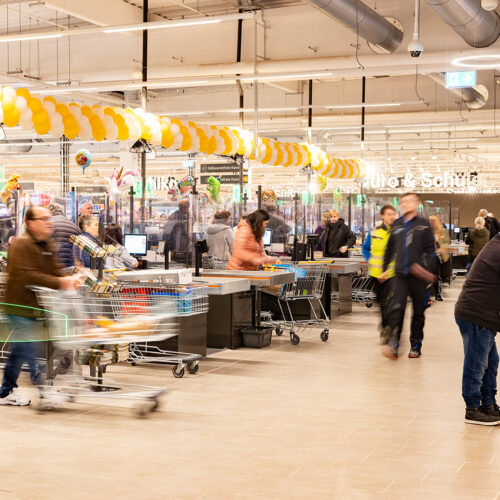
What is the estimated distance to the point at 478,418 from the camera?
598 cm

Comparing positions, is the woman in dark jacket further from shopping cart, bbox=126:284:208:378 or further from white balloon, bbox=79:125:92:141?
shopping cart, bbox=126:284:208:378

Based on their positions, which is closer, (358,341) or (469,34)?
(358,341)

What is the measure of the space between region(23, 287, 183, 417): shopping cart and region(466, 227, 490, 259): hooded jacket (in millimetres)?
11991

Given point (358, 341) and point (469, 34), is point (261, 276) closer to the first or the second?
point (358, 341)

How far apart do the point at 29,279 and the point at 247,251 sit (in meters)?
4.11

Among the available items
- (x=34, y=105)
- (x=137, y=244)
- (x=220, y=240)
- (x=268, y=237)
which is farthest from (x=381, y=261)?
(x=268, y=237)

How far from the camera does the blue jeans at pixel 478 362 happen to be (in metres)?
5.76

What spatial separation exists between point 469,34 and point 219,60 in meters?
5.54

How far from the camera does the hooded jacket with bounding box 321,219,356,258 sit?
1409cm

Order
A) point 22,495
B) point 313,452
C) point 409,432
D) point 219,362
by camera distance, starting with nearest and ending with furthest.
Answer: point 22,495 < point 313,452 < point 409,432 < point 219,362

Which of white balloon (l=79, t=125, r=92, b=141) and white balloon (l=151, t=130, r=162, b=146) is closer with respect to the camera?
white balloon (l=79, t=125, r=92, b=141)

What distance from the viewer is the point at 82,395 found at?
6.10 meters

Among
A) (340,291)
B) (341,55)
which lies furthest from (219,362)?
(341,55)

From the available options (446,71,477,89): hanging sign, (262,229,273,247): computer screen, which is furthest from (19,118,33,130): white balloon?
(446,71,477,89): hanging sign
